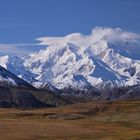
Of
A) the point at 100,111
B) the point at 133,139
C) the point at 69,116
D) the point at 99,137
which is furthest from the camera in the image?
the point at 100,111

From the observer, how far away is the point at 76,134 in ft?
286

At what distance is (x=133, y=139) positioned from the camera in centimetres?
7769

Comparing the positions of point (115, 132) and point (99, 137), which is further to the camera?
point (115, 132)

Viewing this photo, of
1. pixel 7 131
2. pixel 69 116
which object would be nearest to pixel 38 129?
pixel 7 131

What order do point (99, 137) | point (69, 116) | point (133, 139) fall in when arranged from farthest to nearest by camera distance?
point (69, 116) → point (99, 137) → point (133, 139)

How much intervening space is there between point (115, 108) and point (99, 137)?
203 ft

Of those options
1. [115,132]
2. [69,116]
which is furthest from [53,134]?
[69,116]

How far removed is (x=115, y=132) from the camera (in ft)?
298

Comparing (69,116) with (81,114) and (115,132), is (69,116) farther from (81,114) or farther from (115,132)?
(115,132)

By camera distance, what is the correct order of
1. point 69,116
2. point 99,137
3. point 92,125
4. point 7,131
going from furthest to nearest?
point 69,116 < point 92,125 < point 7,131 < point 99,137

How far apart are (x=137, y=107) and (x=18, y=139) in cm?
7008

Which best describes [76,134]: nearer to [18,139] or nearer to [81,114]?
[18,139]

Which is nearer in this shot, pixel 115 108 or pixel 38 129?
pixel 38 129

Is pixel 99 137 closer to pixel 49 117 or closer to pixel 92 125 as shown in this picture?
pixel 92 125
